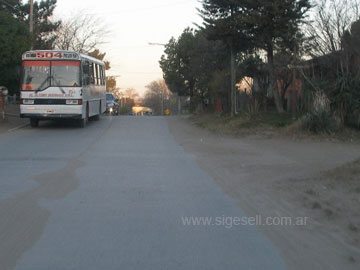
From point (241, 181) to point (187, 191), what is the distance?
1550mm

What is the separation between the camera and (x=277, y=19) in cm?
1997

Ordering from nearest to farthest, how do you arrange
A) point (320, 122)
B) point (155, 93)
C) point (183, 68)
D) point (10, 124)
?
point (320, 122) < point (10, 124) < point (183, 68) < point (155, 93)

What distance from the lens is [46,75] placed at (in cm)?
2042

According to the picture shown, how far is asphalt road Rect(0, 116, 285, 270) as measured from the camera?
5500mm

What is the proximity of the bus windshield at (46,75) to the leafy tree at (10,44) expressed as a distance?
1.91 meters

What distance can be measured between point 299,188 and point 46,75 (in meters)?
14.3

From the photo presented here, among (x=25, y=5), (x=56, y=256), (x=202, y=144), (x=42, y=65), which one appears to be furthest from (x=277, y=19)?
(x=25, y=5)

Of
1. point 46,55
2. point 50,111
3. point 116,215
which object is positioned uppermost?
point 46,55

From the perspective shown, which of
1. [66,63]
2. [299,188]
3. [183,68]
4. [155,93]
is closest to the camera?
[299,188]

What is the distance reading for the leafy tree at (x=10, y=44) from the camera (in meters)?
22.3

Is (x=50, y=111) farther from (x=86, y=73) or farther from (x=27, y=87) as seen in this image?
(x=86, y=73)

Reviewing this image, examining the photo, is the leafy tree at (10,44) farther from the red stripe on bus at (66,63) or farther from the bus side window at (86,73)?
the bus side window at (86,73)

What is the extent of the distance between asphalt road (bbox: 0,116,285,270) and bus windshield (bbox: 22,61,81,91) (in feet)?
22.9

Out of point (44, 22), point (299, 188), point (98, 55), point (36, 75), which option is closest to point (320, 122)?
point (299, 188)
